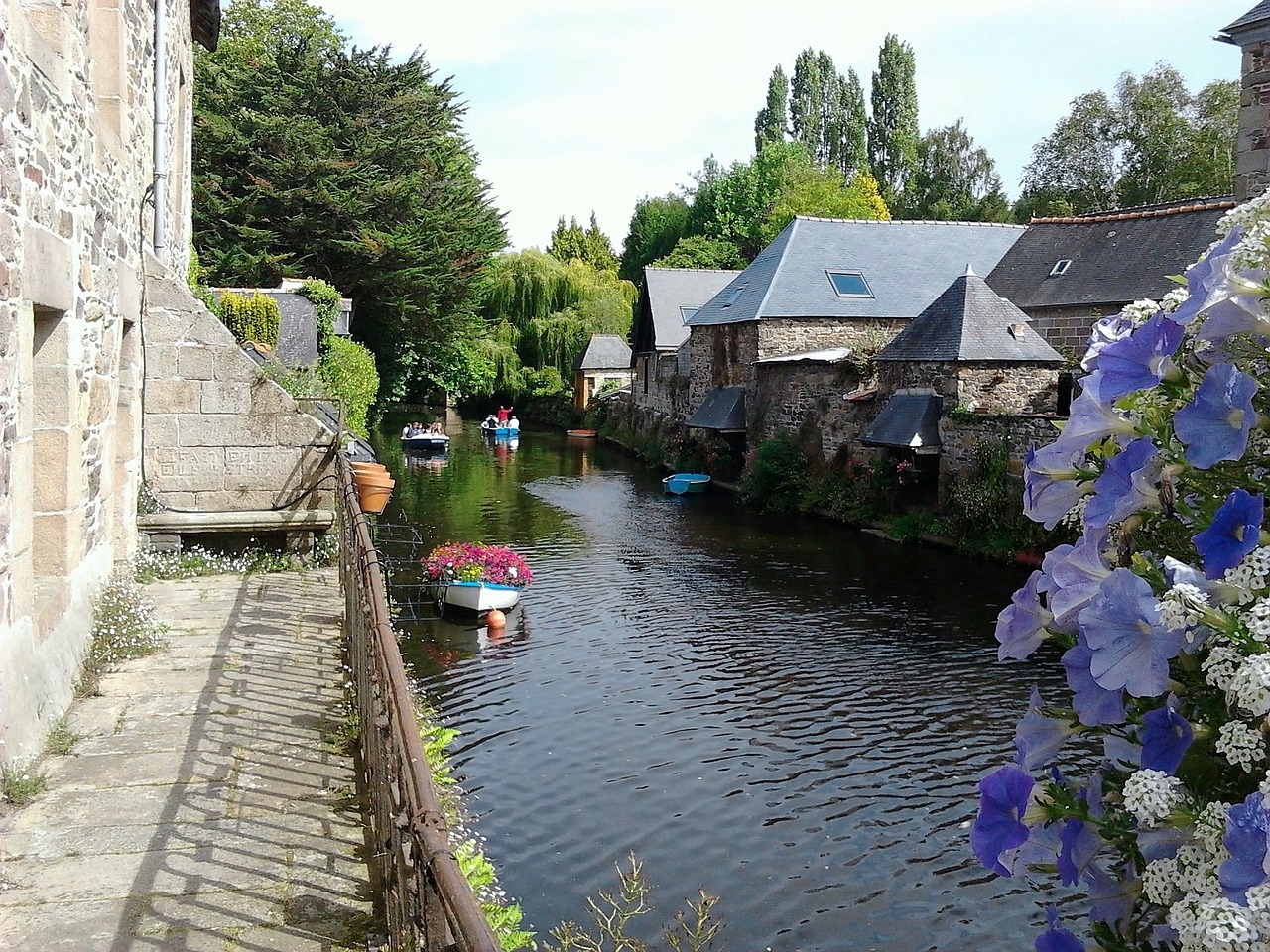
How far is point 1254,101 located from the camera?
12039 millimetres

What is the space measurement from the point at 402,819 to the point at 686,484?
2384 cm

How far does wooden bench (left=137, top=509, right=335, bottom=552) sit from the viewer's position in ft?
32.4

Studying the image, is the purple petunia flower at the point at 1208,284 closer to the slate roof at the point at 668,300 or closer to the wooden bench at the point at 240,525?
the wooden bench at the point at 240,525

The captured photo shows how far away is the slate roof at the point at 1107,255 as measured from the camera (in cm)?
2033

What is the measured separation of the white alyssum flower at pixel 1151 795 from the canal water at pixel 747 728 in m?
5.56

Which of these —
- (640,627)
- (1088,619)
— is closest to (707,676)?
(640,627)

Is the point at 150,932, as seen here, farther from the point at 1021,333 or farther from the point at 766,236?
the point at 766,236

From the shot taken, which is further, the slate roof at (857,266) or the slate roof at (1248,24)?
the slate roof at (857,266)

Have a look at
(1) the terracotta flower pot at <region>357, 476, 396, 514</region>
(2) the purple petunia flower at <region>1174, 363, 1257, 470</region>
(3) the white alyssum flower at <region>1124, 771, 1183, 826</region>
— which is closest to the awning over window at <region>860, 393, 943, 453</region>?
(1) the terracotta flower pot at <region>357, 476, 396, 514</region>

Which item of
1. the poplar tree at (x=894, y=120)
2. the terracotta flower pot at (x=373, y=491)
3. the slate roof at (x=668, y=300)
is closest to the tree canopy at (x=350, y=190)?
the slate roof at (x=668, y=300)

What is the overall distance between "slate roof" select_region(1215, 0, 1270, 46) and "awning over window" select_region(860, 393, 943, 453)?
27.6 feet

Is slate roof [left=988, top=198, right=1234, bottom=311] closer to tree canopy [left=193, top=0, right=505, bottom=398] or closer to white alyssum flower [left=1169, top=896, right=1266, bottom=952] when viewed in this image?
tree canopy [left=193, top=0, right=505, bottom=398]

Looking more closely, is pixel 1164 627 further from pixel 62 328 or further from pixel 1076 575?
pixel 62 328

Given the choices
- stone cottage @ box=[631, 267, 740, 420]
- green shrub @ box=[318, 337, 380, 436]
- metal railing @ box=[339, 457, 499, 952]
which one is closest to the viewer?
metal railing @ box=[339, 457, 499, 952]
